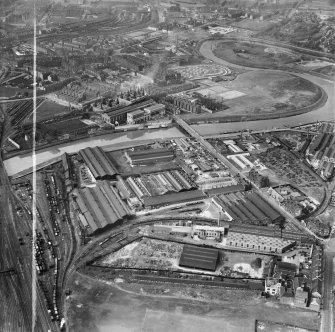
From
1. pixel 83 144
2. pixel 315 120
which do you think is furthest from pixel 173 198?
pixel 315 120

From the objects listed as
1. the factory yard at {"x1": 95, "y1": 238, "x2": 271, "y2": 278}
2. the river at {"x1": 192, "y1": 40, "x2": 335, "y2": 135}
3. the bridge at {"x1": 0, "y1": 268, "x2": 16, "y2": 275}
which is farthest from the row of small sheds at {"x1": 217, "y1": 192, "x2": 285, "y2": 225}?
the bridge at {"x1": 0, "y1": 268, "x2": 16, "y2": 275}

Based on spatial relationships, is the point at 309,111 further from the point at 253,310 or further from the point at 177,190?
the point at 253,310

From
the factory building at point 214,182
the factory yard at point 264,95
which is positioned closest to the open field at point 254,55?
the factory yard at point 264,95

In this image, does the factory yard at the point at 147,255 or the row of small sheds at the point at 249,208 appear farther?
the row of small sheds at the point at 249,208

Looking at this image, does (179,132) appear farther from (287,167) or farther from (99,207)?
(99,207)

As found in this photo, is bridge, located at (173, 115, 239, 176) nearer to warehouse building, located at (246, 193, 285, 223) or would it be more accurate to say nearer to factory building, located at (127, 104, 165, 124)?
factory building, located at (127, 104, 165, 124)

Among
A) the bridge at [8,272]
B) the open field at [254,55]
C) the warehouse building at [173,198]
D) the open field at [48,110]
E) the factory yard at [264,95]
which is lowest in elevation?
the open field at [254,55]

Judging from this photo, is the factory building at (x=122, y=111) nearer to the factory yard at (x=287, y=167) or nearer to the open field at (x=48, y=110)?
the open field at (x=48, y=110)
